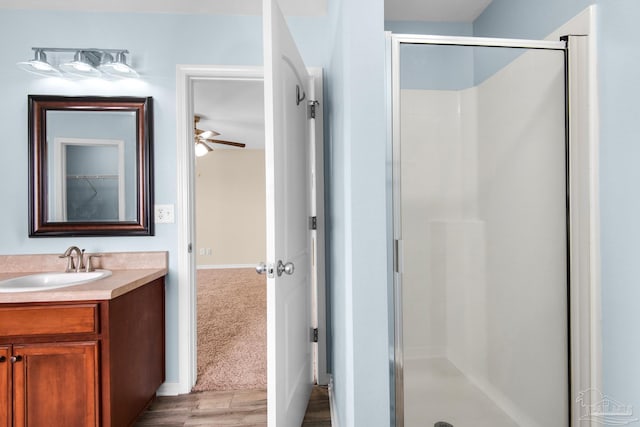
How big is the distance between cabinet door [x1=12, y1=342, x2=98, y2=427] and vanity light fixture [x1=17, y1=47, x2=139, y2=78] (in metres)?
1.56

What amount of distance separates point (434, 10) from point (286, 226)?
5.63 feet

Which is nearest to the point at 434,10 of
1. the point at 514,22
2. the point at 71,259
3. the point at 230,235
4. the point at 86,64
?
the point at 514,22

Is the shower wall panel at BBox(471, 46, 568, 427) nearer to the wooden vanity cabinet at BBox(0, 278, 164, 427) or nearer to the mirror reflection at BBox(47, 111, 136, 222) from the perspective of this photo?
the wooden vanity cabinet at BBox(0, 278, 164, 427)

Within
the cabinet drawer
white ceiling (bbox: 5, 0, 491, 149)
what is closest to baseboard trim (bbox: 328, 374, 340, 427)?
the cabinet drawer

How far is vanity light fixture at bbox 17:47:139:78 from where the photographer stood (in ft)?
6.00

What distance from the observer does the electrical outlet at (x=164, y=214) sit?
2.00m

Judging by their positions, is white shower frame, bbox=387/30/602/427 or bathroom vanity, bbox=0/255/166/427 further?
bathroom vanity, bbox=0/255/166/427

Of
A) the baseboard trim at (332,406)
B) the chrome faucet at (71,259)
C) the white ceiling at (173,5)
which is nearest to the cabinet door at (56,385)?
the chrome faucet at (71,259)

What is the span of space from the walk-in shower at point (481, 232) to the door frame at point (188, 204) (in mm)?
877

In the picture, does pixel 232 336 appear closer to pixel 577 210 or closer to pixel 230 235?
pixel 577 210

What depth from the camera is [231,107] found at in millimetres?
3867

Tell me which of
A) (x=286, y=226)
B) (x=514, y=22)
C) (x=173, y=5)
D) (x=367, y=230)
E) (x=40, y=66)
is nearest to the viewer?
(x=367, y=230)

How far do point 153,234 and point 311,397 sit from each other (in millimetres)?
1446

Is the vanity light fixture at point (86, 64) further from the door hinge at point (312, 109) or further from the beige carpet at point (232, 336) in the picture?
the beige carpet at point (232, 336)
